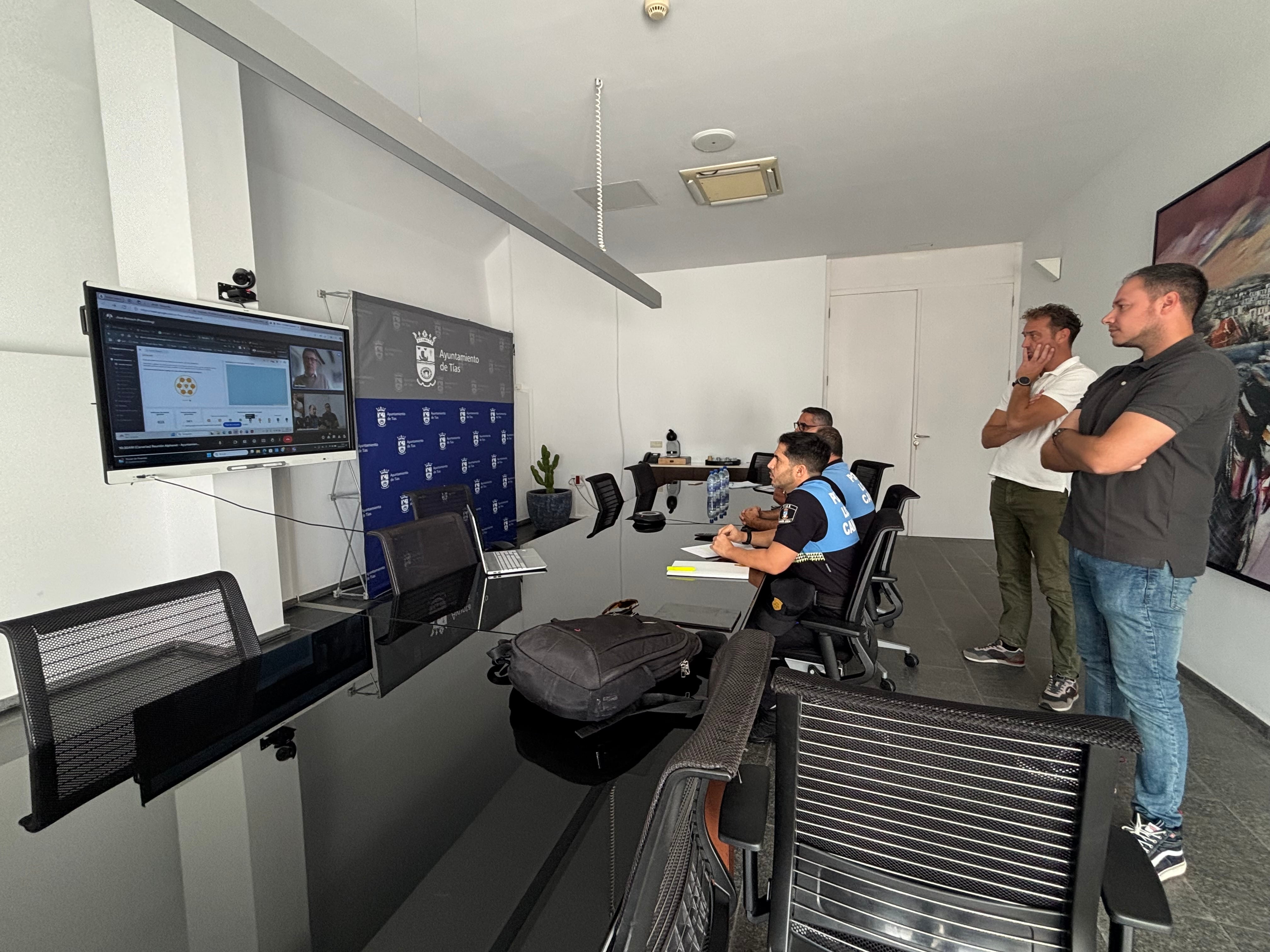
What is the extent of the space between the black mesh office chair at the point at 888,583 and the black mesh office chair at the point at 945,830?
157cm

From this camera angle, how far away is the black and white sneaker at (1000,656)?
122 inches

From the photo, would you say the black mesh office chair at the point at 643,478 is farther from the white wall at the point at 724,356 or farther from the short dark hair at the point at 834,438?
the white wall at the point at 724,356

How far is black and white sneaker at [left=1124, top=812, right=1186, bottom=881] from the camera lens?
5.51ft

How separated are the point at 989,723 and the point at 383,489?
426cm

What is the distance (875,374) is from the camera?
6328 mm

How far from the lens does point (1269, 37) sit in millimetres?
2418

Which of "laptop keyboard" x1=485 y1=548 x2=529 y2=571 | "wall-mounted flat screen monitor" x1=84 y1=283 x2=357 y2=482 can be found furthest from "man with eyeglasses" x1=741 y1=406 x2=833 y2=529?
"wall-mounted flat screen monitor" x1=84 y1=283 x2=357 y2=482

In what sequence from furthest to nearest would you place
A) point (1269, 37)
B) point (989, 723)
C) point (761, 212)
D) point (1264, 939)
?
1. point (761, 212)
2. point (1269, 37)
3. point (1264, 939)
4. point (989, 723)

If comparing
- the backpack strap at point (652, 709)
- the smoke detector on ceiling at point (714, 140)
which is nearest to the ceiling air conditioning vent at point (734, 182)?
the smoke detector on ceiling at point (714, 140)

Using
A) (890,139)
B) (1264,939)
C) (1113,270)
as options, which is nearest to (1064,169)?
(1113,270)

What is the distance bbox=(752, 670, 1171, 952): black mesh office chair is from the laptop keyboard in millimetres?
1530

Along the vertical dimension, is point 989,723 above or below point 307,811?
above

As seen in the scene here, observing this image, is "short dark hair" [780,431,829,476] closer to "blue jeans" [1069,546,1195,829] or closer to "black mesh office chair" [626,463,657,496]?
"blue jeans" [1069,546,1195,829]

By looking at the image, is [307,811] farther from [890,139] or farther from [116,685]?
[890,139]
